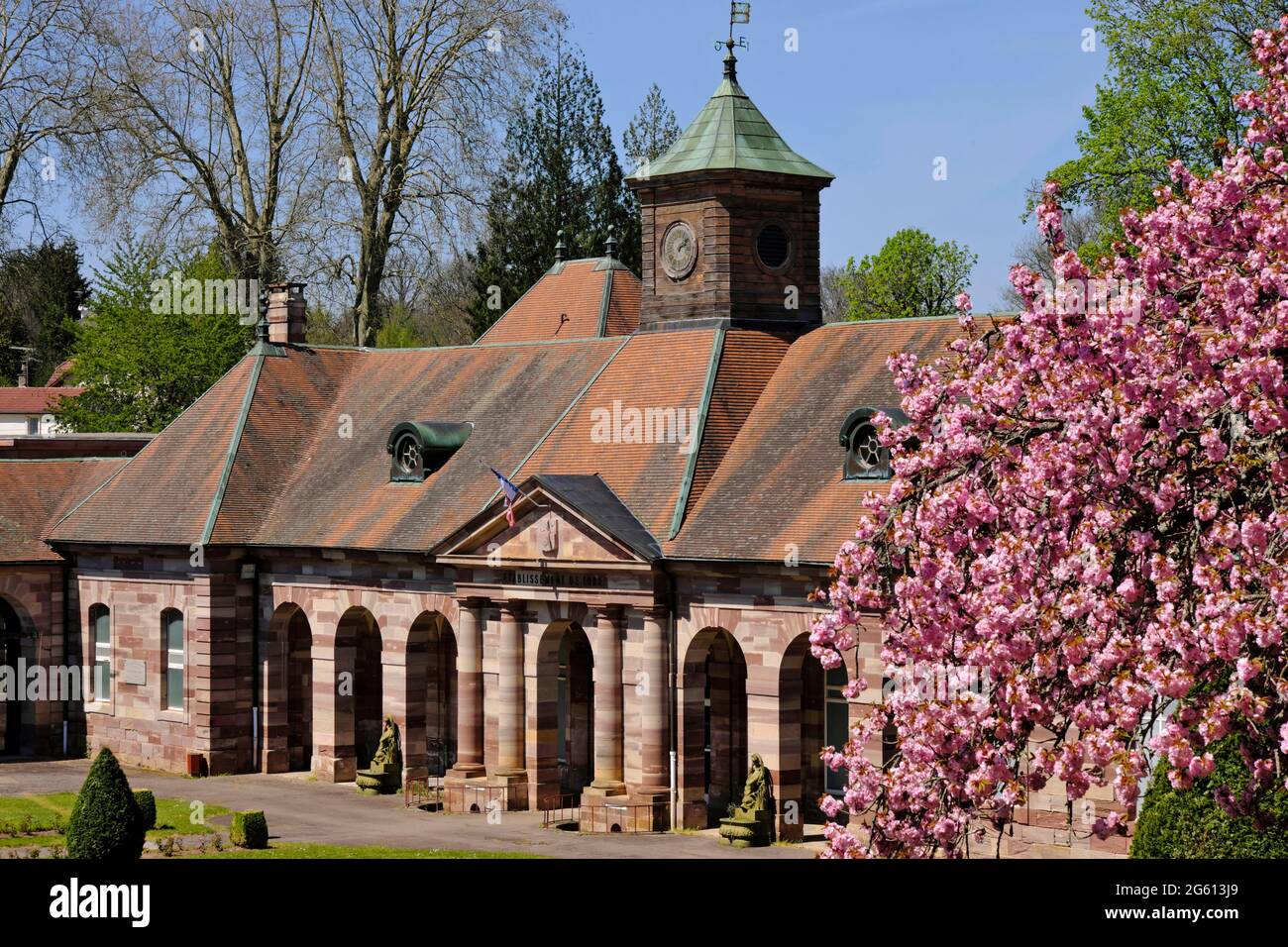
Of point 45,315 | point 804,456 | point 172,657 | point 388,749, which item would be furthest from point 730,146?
point 45,315

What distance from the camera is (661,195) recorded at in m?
47.0

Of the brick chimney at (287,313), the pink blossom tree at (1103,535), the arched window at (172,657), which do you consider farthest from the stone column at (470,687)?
the pink blossom tree at (1103,535)

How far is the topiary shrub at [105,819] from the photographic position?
3500 centimetres

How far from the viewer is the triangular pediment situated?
1635 inches

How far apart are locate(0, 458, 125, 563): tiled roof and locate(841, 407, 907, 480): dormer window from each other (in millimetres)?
23557

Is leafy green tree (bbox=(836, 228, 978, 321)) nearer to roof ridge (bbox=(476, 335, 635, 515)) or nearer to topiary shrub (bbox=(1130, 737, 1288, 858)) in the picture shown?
roof ridge (bbox=(476, 335, 635, 515))

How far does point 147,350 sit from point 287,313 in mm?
17899

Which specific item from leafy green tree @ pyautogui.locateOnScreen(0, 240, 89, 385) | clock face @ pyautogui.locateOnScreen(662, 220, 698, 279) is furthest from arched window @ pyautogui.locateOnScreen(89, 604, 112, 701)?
leafy green tree @ pyautogui.locateOnScreen(0, 240, 89, 385)

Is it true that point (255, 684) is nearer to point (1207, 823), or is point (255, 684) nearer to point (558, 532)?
point (558, 532)

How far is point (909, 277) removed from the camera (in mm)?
89688
